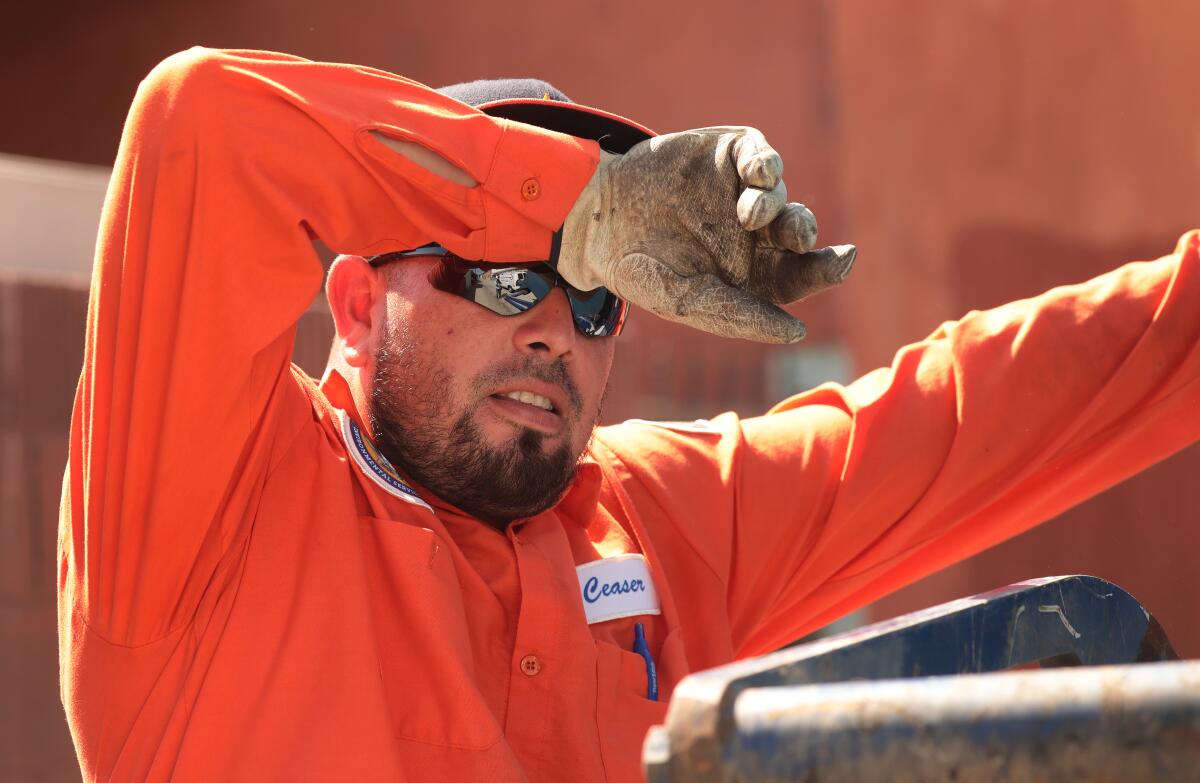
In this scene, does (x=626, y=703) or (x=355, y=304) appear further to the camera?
(x=355, y=304)

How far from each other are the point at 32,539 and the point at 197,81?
2.39 metres

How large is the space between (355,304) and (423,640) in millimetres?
689

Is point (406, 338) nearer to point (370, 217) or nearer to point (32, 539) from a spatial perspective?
point (370, 217)

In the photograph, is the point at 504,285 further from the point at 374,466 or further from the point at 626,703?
the point at 626,703

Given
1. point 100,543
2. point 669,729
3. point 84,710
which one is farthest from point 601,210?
point 669,729

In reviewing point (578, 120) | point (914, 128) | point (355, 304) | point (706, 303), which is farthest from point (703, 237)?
point (914, 128)

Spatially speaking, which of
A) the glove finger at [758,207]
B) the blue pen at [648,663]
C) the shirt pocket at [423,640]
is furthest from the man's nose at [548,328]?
the glove finger at [758,207]

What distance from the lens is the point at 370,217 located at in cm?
184

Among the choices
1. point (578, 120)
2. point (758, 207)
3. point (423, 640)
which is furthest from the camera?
point (578, 120)

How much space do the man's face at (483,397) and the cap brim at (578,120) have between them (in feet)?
0.83

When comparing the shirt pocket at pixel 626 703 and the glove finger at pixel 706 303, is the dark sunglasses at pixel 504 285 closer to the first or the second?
the glove finger at pixel 706 303

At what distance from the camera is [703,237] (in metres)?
1.84

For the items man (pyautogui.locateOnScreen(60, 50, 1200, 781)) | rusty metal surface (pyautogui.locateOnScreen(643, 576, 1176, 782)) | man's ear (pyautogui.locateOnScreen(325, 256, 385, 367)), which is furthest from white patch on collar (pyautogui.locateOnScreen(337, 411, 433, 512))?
rusty metal surface (pyautogui.locateOnScreen(643, 576, 1176, 782))

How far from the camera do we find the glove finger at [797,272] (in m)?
1.87
